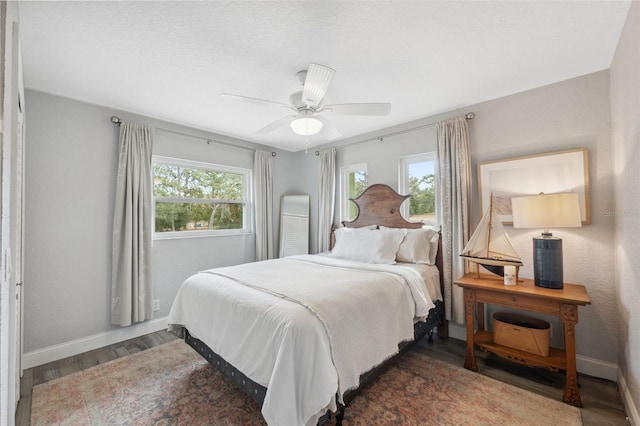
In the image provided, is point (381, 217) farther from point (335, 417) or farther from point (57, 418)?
point (57, 418)

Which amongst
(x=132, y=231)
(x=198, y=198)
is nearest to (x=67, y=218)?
(x=132, y=231)

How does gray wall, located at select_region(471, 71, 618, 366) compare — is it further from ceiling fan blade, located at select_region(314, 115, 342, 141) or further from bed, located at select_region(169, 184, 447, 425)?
ceiling fan blade, located at select_region(314, 115, 342, 141)

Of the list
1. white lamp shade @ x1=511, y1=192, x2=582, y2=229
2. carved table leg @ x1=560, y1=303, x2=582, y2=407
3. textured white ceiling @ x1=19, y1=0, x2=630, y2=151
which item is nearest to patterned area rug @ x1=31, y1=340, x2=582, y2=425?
carved table leg @ x1=560, y1=303, x2=582, y2=407

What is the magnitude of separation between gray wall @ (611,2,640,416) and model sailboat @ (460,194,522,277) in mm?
662

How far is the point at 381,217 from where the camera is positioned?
3.62 metres

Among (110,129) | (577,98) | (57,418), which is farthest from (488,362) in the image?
(110,129)

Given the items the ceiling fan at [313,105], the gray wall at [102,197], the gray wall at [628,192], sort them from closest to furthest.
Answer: the gray wall at [628,192] < the ceiling fan at [313,105] < the gray wall at [102,197]

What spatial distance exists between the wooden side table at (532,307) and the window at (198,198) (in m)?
3.14

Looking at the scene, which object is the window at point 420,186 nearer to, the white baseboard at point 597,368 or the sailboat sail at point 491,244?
the sailboat sail at point 491,244

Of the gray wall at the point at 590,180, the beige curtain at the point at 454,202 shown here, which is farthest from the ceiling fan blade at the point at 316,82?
the gray wall at the point at 590,180

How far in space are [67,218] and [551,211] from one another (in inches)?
169

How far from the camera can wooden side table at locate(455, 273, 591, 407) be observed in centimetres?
195

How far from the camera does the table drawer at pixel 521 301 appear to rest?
2.06 meters

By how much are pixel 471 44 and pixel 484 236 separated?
1584 millimetres
